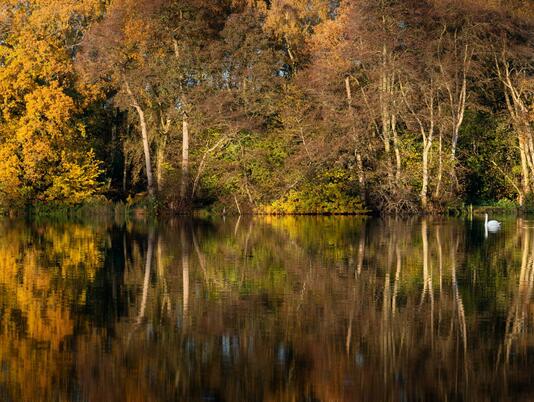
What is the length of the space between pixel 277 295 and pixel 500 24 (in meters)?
32.1

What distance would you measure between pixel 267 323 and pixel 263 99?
35224 mm

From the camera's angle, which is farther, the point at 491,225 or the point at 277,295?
the point at 491,225

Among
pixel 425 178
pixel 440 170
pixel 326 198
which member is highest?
pixel 440 170

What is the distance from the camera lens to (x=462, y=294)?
15984 mm

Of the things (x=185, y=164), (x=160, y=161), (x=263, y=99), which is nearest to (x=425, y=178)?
(x=263, y=99)

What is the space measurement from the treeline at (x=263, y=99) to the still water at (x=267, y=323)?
20044 millimetres

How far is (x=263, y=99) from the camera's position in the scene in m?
47.4

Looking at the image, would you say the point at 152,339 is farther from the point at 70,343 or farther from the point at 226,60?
the point at 226,60

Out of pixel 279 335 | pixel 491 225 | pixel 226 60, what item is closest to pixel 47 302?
pixel 279 335

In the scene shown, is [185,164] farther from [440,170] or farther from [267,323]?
[267,323]

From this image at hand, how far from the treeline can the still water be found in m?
20.0

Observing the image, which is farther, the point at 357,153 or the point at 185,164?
the point at 185,164

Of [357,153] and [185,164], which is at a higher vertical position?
[357,153]

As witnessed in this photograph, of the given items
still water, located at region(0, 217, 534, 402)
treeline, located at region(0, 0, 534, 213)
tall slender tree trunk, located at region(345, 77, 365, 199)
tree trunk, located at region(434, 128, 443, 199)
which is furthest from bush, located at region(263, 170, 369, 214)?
still water, located at region(0, 217, 534, 402)
